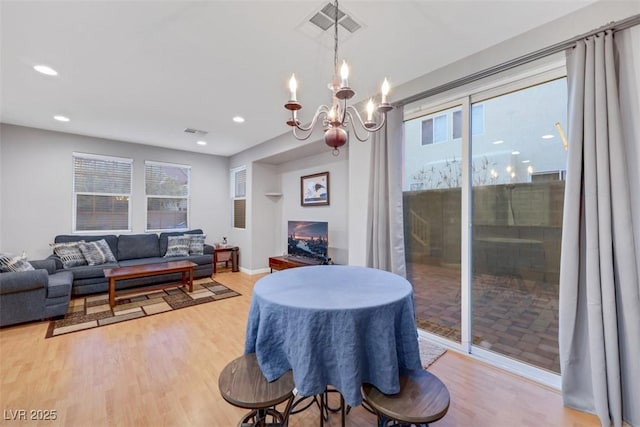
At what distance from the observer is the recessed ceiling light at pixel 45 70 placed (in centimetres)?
237

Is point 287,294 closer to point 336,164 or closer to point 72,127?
point 336,164

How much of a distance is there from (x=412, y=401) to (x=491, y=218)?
5.62ft

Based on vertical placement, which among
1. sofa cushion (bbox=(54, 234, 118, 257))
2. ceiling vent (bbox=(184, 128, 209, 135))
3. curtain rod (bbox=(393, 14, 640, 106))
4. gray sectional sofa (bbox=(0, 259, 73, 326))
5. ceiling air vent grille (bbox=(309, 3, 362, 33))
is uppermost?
ceiling vent (bbox=(184, 128, 209, 135))

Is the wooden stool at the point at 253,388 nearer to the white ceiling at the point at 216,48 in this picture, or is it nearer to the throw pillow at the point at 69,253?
the white ceiling at the point at 216,48

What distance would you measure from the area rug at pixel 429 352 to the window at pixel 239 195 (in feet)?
13.7

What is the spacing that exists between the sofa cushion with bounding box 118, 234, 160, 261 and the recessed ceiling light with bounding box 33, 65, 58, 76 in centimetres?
295

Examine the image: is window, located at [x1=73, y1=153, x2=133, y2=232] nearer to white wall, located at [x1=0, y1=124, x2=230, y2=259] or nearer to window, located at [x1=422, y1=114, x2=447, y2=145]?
white wall, located at [x1=0, y1=124, x2=230, y2=259]

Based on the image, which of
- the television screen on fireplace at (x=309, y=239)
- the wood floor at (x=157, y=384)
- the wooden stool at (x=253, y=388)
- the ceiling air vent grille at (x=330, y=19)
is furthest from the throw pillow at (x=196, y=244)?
the ceiling air vent grille at (x=330, y=19)

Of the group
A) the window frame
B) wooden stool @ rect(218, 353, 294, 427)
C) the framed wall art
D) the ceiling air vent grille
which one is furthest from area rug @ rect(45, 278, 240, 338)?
the ceiling air vent grille

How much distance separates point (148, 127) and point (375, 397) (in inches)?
182

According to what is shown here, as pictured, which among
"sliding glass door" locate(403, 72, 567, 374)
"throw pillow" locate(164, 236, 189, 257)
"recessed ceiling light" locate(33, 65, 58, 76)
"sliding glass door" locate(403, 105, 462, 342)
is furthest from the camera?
"throw pillow" locate(164, 236, 189, 257)

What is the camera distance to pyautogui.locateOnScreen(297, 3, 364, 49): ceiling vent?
5.63ft

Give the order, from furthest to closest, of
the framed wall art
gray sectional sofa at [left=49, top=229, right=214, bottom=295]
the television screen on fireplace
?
the framed wall art
the television screen on fireplace
gray sectional sofa at [left=49, top=229, right=214, bottom=295]

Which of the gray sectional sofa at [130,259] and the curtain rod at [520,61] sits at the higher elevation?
the curtain rod at [520,61]
